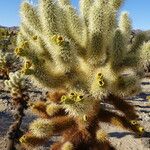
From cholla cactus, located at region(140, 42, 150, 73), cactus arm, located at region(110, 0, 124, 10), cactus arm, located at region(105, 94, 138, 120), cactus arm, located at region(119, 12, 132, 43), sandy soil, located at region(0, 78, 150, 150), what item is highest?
cactus arm, located at region(110, 0, 124, 10)

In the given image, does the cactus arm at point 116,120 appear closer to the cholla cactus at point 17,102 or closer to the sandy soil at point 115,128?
the cholla cactus at point 17,102

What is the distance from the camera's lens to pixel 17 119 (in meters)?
7.11

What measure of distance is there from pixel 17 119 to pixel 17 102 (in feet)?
1.38

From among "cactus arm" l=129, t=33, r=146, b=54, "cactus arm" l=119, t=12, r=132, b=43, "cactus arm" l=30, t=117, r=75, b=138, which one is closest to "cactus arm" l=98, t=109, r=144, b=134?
"cactus arm" l=30, t=117, r=75, b=138

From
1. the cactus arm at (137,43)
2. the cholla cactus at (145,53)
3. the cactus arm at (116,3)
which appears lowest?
the cholla cactus at (145,53)

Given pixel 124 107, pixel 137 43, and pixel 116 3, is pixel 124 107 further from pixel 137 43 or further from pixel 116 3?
pixel 116 3

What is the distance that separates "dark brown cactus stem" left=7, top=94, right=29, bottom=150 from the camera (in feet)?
22.4

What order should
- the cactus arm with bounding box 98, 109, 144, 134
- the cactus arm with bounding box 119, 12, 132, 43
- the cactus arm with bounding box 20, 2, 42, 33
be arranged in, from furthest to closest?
the cactus arm with bounding box 119, 12, 132, 43 → the cactus arm with bounding box 20, 2, 42, 33 → the cactus arm with bounding box 98, 109, 144, 134

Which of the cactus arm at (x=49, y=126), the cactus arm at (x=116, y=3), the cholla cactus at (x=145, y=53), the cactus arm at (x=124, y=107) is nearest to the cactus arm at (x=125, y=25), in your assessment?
the cactus arm at (x=116, y=3)

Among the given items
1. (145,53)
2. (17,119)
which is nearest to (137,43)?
(145,53)

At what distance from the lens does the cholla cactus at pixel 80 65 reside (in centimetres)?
464

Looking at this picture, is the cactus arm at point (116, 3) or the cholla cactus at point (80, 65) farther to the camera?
the cactus arm at point (116, 3)

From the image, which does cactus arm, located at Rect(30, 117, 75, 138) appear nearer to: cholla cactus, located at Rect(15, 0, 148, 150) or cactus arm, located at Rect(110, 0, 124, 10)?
cholla cactus, located at Rect(15, 0, 148, 150)

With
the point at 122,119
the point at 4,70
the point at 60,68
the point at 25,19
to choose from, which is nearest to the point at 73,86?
the point at 60,68
